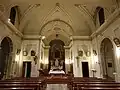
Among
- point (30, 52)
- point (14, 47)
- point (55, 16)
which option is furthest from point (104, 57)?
point (14, 47)

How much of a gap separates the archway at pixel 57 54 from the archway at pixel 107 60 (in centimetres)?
831

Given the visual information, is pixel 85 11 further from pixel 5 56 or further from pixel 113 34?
pixel 5 56

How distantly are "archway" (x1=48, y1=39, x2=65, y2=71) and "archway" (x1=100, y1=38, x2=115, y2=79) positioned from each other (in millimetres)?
8306

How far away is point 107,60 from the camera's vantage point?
1134cm

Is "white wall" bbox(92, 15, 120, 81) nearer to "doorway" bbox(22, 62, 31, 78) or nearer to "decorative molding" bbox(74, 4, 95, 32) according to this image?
"decorative molding" bbox(74, 4, 95, 32)

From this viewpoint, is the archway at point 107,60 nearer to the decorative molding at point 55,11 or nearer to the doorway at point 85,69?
the doorway at point 85,69

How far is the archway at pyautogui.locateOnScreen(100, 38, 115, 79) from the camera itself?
10766 millimetres

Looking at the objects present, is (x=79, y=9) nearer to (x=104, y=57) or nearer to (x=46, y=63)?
(x=104, y=57)

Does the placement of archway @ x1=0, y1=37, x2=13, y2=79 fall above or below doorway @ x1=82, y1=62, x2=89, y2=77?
above

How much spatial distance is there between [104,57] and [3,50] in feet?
32.8

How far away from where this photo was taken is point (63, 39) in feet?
66.1

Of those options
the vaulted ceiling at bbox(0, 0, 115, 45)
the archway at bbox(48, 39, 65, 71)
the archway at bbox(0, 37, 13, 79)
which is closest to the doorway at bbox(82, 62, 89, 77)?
the vaulted ceiling at bbox(0, 0, 115, 45)

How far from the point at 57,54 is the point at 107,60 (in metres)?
9.66

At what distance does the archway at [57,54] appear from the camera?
18.6 meters
